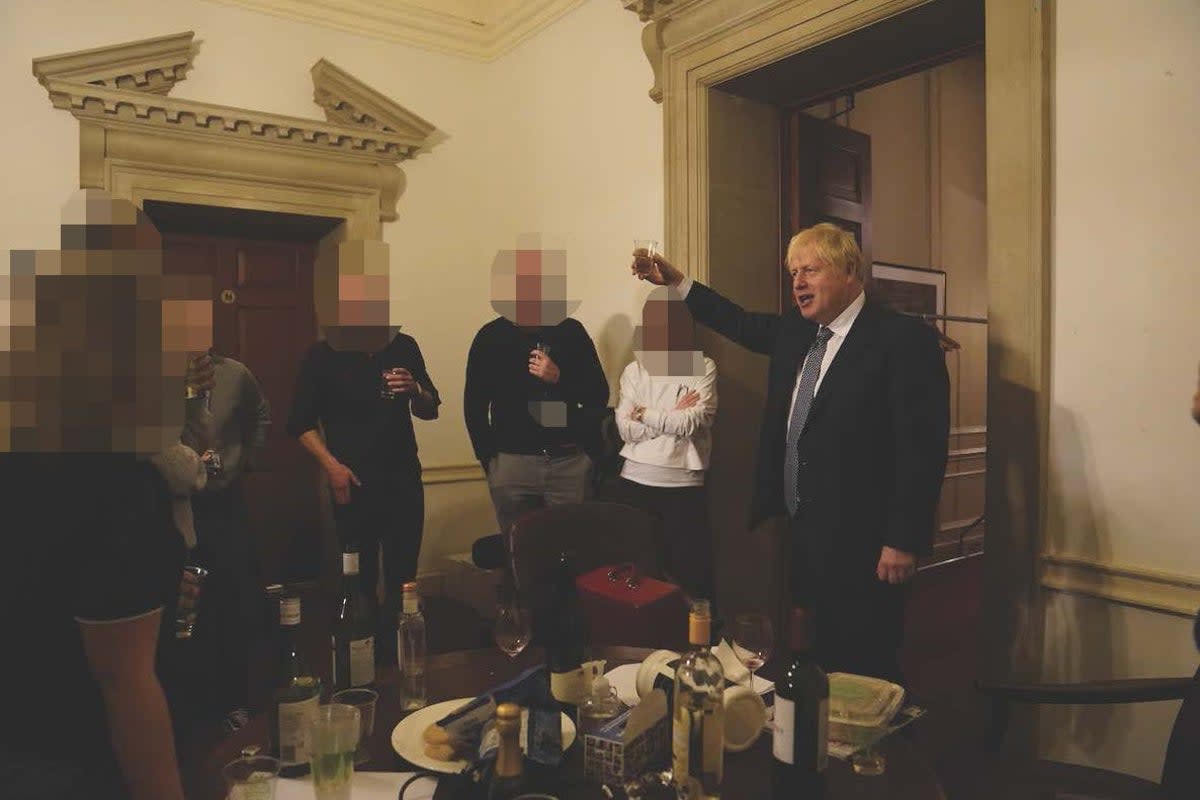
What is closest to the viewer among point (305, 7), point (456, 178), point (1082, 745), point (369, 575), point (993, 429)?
point (1082, 745)

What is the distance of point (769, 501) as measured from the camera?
96.4 inches

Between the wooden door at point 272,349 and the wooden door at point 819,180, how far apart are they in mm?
2721

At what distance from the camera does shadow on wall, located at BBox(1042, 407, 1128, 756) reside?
2117mm

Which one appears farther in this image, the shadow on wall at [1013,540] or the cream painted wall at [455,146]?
the cream painted wall at [455,146]

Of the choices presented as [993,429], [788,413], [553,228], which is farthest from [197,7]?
[993,429]

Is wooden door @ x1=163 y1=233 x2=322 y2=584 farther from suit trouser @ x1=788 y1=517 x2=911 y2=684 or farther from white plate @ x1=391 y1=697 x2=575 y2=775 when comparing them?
white plate @ x1=391 y1=697 x2=575 y2=775

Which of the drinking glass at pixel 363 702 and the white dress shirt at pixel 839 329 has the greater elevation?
the white dress shirt at pixel 839 329

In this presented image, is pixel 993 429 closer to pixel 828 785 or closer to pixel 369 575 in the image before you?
pixel 828 785

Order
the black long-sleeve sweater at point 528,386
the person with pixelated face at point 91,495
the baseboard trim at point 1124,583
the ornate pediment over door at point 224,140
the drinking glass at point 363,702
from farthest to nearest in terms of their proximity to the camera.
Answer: the ornate pediment over door at point 224,140 < the black long-sleeve sweater at point 528,386 < the baseboard trim at point 1124,583 < the drinking glass at point 363,702 < the person with pixelated face at point 91,495

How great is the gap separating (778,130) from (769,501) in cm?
185

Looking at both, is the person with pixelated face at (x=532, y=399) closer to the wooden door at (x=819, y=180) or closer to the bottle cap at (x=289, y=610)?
the wooden door at (x=819, y=180)

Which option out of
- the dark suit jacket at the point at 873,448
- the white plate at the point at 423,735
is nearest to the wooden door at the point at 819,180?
the dark suit jacket at the point at 873,448

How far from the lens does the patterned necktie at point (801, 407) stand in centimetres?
232

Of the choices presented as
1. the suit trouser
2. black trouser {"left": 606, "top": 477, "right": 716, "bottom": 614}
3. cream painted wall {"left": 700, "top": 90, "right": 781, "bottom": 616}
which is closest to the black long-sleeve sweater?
black trouser {"left": 606, "top": 477, "right": 716, "bottom": 614}
